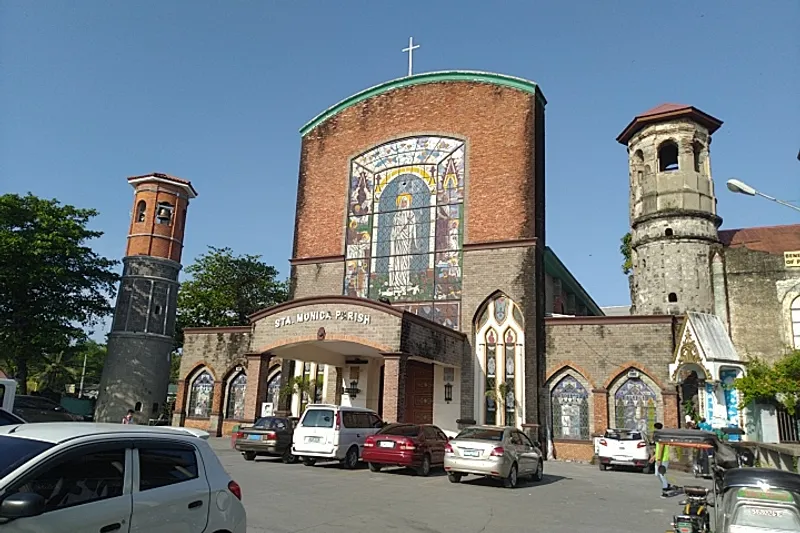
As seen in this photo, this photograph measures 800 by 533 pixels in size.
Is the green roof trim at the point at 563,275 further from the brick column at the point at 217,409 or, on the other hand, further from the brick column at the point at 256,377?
the brick column at the point at 217,409

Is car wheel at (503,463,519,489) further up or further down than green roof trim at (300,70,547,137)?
further down

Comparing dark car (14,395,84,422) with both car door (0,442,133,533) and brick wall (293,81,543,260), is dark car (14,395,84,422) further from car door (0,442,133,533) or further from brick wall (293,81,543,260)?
car door (0,442,133,533)

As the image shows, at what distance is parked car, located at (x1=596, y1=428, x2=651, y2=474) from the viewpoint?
1862 centimetres

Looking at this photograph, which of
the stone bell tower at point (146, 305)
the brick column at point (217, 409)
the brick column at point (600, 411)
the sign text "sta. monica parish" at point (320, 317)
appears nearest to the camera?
the sign text "sta. monica parish" at point (320, 317)

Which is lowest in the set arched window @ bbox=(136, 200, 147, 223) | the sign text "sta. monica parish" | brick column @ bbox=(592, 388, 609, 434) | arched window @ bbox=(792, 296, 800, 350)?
brick column @ bbox=(592, 388, 609, 434)

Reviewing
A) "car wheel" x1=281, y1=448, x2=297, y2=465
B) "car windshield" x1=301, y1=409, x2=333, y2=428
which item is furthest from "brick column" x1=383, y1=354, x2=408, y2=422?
"car wheel" x1=281, y1=448, x2=297, y2=465

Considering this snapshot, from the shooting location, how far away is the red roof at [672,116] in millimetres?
25844

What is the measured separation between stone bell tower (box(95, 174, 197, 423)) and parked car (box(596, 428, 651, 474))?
22197 mm

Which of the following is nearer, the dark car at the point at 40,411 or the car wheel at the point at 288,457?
the car wheel at the point at 288,457

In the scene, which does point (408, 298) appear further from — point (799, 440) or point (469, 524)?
point (469, 524)

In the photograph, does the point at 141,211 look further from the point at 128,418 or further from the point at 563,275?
the point at 563,275

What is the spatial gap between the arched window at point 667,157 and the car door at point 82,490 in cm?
2631

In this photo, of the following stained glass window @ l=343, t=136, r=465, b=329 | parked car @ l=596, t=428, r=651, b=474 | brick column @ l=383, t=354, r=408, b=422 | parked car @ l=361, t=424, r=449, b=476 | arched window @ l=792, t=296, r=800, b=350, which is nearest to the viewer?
parked car @ l=361, t=424, r=449, b=476

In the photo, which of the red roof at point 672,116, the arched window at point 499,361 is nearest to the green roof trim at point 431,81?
the red roof at point 672,116
